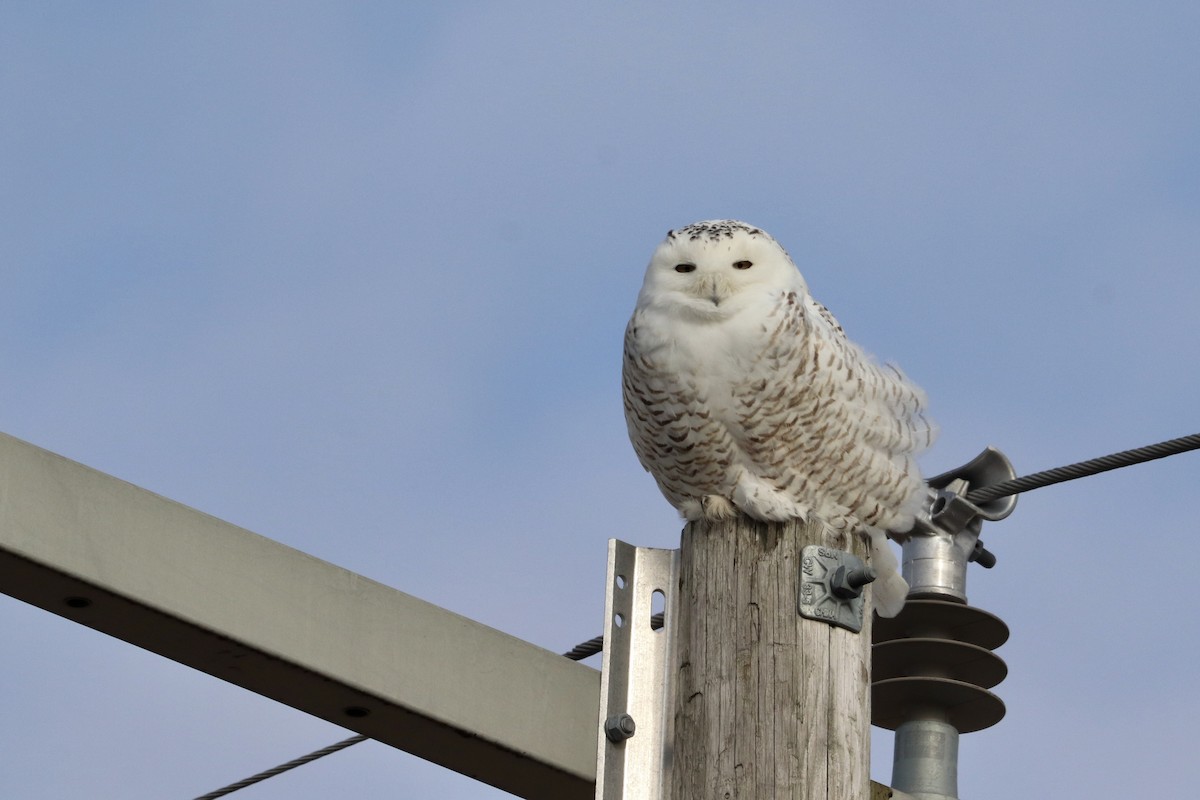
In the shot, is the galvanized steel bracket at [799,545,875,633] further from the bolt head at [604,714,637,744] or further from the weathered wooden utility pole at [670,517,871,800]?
the bolt head at [604,714,637,744]

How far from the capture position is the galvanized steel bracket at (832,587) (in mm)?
2691

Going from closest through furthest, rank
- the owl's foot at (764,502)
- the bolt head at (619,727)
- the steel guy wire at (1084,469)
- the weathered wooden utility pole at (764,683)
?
1. the weathered wooden utility pole at (764,683)
2. the bolt head at (619,727)
3. the owl's foot at (764,502)
4. the steel guy wire at (1084,469)

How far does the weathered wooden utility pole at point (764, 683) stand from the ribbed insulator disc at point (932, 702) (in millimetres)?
1655

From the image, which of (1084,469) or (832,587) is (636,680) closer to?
(832,587)

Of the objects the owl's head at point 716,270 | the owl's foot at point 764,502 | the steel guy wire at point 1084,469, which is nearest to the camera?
the owl's foot at point 764,502

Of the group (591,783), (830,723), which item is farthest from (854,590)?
(591,783)

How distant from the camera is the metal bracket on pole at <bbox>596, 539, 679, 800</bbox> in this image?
8.80 ft

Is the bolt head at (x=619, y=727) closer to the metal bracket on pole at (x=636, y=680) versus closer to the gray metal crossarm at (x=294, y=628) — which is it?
the metal bracket on pole at (x=636, y=680)

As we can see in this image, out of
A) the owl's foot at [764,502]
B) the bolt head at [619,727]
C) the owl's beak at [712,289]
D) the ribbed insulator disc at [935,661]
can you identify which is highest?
the owl's beak at [712,289]

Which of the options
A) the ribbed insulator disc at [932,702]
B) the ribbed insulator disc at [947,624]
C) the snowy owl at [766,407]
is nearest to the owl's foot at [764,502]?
the snowy owl at [766,407]

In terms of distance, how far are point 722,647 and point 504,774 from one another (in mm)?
633

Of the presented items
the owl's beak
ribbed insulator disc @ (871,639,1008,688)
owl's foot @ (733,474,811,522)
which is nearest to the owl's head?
the owl's beak

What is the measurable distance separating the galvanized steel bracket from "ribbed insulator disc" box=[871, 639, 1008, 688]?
161 centimetres

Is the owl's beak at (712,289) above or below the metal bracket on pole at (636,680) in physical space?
above
